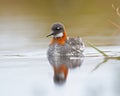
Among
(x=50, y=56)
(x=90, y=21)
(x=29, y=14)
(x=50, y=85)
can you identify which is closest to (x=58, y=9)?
(x=29, y=14)

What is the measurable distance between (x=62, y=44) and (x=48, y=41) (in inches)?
39.3

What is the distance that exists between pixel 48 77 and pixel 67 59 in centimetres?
199

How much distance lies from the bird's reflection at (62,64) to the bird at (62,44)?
24 centimetres

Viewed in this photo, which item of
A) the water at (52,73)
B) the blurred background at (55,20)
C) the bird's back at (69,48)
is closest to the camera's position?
the water at (52,73)

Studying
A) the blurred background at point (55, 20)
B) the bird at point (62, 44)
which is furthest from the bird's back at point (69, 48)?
the blurred background at point (55, 20)

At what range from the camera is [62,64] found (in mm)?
11930

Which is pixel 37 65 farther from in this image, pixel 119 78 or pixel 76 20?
pixel 76 20

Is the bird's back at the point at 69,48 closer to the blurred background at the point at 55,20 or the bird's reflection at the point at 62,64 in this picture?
the bird's reflection at the point at 62,64

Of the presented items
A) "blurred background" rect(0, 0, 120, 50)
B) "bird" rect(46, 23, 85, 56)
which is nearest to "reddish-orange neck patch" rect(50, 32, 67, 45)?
"bird" rect(46, 23, 85, 56)

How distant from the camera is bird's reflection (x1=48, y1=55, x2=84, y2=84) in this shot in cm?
1084

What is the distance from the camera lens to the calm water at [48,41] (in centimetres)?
1005

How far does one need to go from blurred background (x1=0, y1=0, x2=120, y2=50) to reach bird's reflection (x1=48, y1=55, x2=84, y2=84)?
3.79ft

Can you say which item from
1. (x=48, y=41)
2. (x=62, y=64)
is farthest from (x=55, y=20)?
(x=62, y=64)

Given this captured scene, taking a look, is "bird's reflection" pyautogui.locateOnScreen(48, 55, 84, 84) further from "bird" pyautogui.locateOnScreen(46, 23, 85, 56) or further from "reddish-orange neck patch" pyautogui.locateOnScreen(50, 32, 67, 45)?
"reddish-orange neck patch" pyautogui.locateOnScreen(50, 32, 67, 45)
